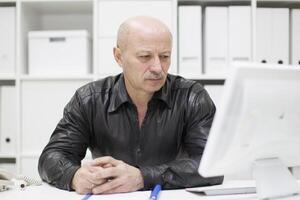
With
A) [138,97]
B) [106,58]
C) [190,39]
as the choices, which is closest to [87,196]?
[138,97]

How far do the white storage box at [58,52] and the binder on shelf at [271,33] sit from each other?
39.2 inches

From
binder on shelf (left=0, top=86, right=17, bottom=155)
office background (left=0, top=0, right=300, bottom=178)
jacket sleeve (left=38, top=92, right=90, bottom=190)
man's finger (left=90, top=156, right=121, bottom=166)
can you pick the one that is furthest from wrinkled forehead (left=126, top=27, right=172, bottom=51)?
binder on shelf (left=0, top=86, right=17, bottom=155)

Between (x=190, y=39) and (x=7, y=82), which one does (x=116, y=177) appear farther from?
(x=7, y=82)

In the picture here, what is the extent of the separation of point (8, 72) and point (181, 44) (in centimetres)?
101

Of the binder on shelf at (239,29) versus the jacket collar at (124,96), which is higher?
the binder on shelf at (239,29)

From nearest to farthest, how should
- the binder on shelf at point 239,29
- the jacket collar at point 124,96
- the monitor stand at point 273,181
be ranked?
the monitor stand at point 273,181
the jacket collar at point 124,96
the binder on shelf at point 239,29

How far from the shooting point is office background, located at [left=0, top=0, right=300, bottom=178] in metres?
2.17

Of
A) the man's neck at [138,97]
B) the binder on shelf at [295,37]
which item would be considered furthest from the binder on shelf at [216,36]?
the man's neck at [138,97]

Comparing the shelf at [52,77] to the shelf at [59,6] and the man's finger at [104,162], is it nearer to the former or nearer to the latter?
the shelf at [59,6]

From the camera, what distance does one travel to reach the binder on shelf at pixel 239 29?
216cm

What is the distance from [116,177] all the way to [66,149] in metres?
0.34

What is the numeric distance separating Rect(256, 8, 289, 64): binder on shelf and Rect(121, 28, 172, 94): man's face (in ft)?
3.16

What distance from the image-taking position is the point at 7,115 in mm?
2242

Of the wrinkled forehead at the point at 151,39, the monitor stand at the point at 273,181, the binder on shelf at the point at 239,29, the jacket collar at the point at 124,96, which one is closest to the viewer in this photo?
the monitor stand at the point at 273,181
